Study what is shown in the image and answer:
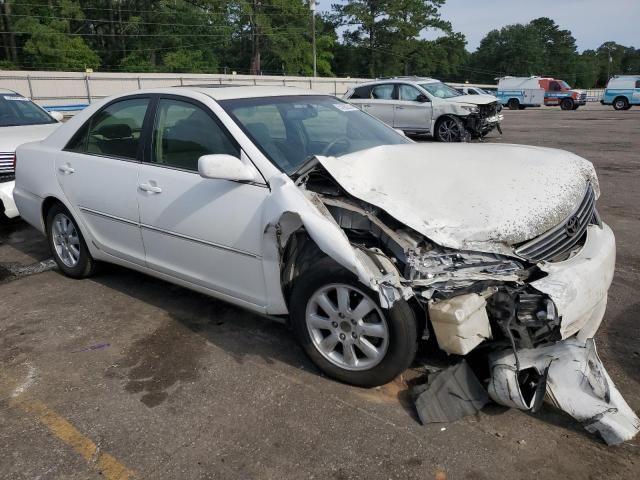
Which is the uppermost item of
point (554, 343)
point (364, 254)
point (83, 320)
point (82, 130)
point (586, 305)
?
point (82, 130)

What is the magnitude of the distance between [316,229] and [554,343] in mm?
1389

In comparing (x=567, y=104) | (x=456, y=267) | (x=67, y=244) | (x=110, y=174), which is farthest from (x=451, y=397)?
(x=567, y=104)

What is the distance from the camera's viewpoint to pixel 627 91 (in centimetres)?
3095

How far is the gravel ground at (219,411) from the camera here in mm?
2426

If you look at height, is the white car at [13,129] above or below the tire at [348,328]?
above

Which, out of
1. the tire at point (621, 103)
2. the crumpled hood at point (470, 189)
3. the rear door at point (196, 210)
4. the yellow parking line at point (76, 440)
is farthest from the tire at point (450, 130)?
the tire at point (621, 103)

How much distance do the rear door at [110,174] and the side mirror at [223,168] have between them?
100 cm

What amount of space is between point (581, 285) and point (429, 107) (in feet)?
38.2

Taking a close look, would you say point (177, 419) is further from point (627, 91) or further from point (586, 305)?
point (627, 91)

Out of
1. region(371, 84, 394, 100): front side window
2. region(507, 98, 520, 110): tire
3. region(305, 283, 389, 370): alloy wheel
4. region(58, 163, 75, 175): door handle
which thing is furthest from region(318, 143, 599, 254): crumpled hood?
region(507, 98, 520, 110): tire

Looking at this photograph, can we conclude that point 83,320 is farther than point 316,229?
Yes

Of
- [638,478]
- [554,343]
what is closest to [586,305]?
[554,343]

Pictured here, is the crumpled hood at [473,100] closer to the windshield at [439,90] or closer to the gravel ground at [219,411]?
the windshield at [439,90]

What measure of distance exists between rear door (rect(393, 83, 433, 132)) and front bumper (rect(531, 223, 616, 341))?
1118cm
